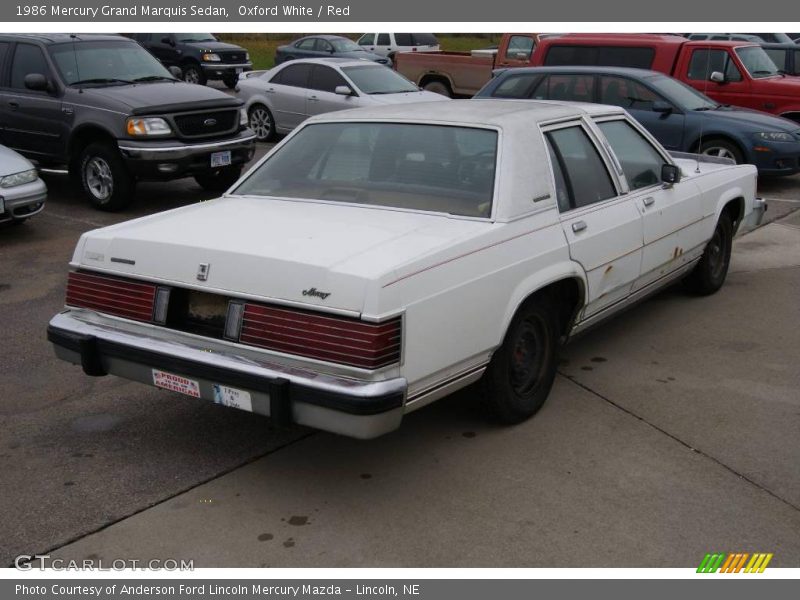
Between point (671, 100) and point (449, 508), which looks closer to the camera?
point (449, 508)

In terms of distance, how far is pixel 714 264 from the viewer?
22.9 feet

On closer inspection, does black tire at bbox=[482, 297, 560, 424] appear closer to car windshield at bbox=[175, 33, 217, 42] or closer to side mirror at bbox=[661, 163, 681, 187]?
side mirror at bbox=[661, 163, 681, 187]

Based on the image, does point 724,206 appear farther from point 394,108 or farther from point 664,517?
point 664,517

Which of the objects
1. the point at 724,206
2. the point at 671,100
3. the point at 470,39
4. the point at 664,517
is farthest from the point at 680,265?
the point at 470,39

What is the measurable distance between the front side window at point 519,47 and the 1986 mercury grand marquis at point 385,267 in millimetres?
12140

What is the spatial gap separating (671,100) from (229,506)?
29.2 ft

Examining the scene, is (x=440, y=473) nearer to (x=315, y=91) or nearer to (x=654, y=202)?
(x=654, y=202)

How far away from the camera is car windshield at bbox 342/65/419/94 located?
45.9ft

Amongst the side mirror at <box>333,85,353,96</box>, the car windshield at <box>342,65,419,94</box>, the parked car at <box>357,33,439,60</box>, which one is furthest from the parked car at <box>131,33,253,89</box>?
the side mirror at <box>333,85,353,96</box>

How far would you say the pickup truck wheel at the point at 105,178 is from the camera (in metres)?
9.70

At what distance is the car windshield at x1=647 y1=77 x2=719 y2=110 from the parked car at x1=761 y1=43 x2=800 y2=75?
397 centimetres

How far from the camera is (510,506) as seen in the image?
392 cm

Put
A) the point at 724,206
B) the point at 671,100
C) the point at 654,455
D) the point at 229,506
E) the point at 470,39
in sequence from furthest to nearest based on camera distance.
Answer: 1. the point at 470,39
2. the point at 671,100
3. the point at 724,206
4. the point at 654,455
5. the point at 229,506

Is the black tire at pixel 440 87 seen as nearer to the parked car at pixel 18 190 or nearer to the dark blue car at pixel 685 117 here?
the dark blue car at pixel 685 117
